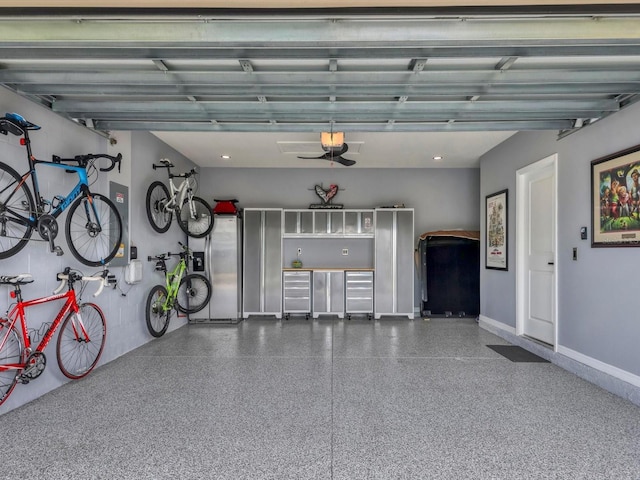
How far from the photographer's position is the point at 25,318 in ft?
9.66

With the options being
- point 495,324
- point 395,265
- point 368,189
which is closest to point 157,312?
point 395,265

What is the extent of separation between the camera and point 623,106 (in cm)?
315

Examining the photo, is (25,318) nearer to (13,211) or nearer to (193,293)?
(13,211)

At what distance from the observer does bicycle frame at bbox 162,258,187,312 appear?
206 inches

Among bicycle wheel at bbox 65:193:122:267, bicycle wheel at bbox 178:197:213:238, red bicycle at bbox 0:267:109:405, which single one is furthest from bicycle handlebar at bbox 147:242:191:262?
red bicycle at bbox 0:267:109:405

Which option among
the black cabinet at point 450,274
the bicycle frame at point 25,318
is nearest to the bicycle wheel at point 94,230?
the bicycle frame at point 25,318

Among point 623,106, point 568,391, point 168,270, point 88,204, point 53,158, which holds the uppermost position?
point 623,106

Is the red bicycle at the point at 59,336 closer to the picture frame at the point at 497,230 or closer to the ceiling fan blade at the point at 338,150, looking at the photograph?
the ceiling fan blade at the point at 338,150

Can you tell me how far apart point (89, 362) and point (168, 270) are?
6.67ft

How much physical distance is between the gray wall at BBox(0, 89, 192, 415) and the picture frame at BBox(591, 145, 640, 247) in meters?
4.79

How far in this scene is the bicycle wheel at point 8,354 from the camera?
2.67m

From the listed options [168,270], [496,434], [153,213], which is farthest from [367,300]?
[496,434]

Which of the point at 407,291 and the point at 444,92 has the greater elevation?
the point at 444,92

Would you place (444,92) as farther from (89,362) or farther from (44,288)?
(89,362)
